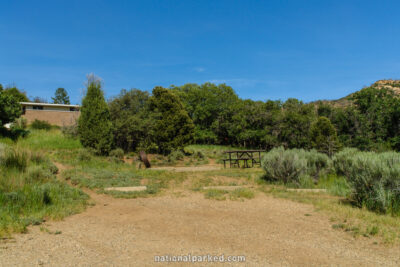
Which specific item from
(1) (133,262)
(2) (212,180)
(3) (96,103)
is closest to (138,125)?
(3) (96,103)

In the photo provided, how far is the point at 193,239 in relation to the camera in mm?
3512

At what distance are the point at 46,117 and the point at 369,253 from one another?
109 feet

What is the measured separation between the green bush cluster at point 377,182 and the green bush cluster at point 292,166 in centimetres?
221

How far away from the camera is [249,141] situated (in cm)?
2747

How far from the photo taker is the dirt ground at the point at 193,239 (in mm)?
2836

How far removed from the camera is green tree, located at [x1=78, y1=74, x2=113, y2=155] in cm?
1307

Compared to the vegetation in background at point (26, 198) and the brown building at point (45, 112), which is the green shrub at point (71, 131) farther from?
the brown building at point (45, 112)

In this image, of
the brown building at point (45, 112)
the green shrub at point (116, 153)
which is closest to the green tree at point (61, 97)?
the brown building at point (45, 112)

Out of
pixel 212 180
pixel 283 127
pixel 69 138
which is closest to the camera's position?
pixel 212 180

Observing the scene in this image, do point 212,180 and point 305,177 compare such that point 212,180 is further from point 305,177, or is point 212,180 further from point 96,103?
point 96,103

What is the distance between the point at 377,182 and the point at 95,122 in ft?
38.5

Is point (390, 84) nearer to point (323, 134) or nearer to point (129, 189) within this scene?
point (323, 134)

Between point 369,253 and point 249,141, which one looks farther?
point 249,141

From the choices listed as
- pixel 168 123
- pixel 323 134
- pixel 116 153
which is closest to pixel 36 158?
pixel 116 153
